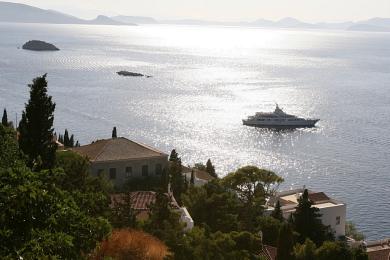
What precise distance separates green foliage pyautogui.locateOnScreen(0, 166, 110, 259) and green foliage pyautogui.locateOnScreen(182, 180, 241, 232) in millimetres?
19782

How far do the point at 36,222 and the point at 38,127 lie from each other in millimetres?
16233

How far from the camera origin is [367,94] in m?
150

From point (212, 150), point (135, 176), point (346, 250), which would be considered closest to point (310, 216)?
point (346, 250)

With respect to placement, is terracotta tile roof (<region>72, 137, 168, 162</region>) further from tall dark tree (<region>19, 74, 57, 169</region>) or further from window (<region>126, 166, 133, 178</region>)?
tall dark tree (<region>19, 74, 57, 169</region>)

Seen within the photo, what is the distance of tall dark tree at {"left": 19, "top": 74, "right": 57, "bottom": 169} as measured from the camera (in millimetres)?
27469

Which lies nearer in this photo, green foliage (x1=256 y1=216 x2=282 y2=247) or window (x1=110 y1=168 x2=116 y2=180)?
green foliage (x1=256 y1=216 x2=282 y2=247)

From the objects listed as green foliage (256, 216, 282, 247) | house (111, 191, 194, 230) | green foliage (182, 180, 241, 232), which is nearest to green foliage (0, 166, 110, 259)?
house (111, 191, 194, 230)

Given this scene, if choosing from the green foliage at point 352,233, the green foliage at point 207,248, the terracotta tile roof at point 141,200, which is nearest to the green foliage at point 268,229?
the terracotta tile roof at point 141,200

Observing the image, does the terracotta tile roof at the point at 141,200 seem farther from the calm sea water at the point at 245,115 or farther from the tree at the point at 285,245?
the calm sea water at the point at 245,115

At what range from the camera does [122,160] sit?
4488 cm

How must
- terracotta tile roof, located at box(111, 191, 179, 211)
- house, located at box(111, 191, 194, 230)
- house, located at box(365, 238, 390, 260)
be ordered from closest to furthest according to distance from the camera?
house, located at box(111, 191, 194, 230) → terracotta tile roof, located at box(111, 191, 179, 211) → house, located at box(365, 238, 390, 260)

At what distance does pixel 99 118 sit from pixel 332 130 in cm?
4153

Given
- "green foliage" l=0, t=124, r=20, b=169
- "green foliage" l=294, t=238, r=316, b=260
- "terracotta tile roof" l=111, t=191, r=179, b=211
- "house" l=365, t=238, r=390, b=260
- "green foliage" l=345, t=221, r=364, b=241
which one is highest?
"green foliage" l=0, t=124, r=20, b=169

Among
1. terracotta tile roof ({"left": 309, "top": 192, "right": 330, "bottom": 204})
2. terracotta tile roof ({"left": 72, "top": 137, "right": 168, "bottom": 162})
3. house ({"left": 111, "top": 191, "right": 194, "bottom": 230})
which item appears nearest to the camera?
house ({"left": 111, "top": 191, "right": 194, "bottom": 230})
